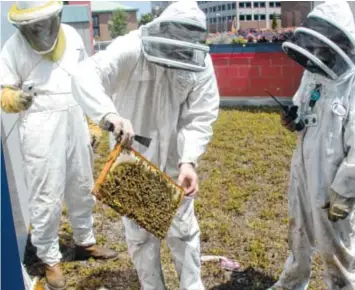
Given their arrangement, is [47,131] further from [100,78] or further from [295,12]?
[295,12]

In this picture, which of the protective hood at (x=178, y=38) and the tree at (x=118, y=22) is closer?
the protective hood at (x=178, y=38)

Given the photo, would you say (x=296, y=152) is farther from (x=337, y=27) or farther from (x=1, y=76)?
(x=1, y=76)

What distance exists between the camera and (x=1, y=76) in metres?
2.86

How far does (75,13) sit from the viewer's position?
845 centimetres

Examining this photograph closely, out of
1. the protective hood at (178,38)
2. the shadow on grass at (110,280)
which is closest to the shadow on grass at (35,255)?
the shadow on grass at (110,280)

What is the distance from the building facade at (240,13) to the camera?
625 inches

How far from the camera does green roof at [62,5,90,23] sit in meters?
8.32

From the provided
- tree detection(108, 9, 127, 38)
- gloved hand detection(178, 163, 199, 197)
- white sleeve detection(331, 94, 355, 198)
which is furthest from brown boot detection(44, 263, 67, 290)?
tree detection(108, 9, 127, 38)

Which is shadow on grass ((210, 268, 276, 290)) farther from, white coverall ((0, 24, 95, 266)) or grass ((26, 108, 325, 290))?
white coverall ((0, 24, 95, 266))

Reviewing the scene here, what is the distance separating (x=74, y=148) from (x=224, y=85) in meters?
6.41

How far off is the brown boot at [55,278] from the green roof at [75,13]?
5.96 metres

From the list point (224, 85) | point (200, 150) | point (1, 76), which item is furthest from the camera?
point (224, 85)

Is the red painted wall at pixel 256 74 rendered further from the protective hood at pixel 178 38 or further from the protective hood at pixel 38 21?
the protective hood at pixel 178 38

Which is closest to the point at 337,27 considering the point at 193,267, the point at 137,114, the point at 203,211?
the point at 137,114
